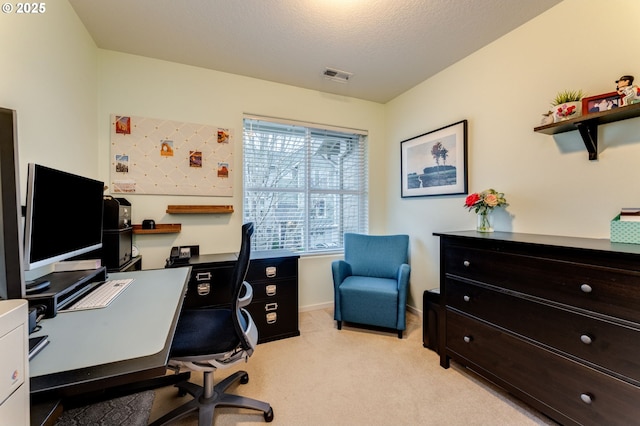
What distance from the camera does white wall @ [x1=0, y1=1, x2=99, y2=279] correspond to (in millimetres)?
1334

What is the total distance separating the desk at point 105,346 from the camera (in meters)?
0.70

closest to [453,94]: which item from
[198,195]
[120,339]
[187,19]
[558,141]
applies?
[558,141]

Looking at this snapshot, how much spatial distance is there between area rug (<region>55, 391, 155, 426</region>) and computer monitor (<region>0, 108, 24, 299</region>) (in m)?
1.11

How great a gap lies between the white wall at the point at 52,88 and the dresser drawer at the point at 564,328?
249 centimetres

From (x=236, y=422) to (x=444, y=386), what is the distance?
4.56 ft

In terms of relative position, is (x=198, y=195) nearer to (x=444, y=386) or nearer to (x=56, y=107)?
(x=56, y=107)

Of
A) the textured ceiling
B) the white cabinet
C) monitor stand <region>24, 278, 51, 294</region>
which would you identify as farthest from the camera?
the textured ceiling

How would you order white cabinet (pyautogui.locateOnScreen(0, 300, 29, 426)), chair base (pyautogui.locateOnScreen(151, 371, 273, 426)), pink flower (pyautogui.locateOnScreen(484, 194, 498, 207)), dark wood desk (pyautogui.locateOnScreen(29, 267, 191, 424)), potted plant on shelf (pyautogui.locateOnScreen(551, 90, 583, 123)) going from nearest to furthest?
white cabinet (pyautogui.locateOnScreen(0, 300, 29, 426)), dark wood desk (pyautogui.locateOnScreen(29, 267, 191, 424)), chair base (pyautogui.locateOnScreen(151, 371, 273, 426)), potted plant on shelf (pyautogui.locateOnScreen(551, 90, 583, 123)), pink flower (pyautogui.locateOnScreen(484, 194, 498, 207))

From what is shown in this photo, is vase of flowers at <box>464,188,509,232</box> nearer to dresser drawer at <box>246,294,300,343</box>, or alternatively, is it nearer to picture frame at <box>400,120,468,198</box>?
picture frame at <box>400,120,468,198</box>

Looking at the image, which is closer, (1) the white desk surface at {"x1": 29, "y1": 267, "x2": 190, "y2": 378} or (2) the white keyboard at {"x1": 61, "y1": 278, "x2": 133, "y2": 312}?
(1) the white desk surface at {"x1": 29, "y1": 267, "x2": 190, "y2": 378}

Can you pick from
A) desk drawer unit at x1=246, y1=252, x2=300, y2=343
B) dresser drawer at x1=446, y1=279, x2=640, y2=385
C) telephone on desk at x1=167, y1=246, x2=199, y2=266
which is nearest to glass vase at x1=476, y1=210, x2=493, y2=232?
dresser drawer at x1=446, y1=279, x2=640, y2=385

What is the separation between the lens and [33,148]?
1.47 metres

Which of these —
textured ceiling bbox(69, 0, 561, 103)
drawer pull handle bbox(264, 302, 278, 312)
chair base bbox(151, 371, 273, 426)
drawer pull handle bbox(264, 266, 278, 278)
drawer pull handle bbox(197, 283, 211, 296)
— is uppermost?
textured ceiling bbox(69, 0, 561, 103)

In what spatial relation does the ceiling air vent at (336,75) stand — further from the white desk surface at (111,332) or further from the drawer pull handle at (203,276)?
the white desk surface at (111,332)
